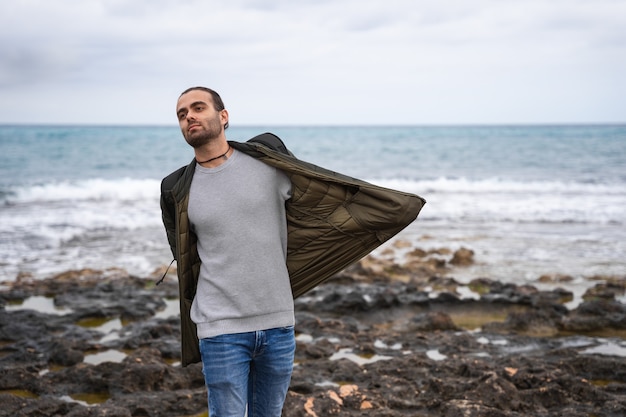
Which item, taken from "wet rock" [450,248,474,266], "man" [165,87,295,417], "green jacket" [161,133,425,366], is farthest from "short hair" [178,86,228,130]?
"wet rock" [450,248,474,266]

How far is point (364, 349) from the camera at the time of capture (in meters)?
6.93

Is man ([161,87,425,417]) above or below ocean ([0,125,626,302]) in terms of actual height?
above

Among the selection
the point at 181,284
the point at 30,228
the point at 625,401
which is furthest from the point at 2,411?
the point at 30,228

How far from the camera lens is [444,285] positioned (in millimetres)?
9836

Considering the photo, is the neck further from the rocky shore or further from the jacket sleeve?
the rocky shore

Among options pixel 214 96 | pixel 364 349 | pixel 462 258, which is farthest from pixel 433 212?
pixel 214 96

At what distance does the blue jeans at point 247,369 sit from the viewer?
3158 millimetres

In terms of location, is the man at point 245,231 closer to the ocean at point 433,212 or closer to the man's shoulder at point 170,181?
the man's shoulder at point 170,181

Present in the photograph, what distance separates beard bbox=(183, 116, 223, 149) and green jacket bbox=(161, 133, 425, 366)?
0.12m

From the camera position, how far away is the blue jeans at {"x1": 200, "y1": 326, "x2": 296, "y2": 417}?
10.4 ft

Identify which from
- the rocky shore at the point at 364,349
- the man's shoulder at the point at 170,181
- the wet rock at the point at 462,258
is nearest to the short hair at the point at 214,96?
the man's shoulder at the point at 170,181

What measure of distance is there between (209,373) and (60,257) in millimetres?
10469

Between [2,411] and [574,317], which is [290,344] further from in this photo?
[574,317]

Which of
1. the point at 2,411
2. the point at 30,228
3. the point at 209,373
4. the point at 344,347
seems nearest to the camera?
the point at 209,373
